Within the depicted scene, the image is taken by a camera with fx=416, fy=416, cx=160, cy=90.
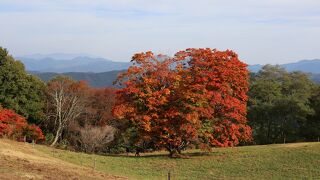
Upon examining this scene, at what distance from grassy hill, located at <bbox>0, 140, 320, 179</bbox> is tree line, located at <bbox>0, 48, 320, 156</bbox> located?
2.54 metres

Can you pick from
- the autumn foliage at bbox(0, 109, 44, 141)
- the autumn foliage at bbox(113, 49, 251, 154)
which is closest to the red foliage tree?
the autumn foliage at bbox(0, 109, 44, 141)

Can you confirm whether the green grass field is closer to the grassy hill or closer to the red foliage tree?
the grassy hill

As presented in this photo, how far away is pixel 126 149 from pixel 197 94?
17478 millimetres

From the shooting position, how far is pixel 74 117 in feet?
167

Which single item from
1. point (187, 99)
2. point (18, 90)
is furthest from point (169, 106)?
point (18, 90)

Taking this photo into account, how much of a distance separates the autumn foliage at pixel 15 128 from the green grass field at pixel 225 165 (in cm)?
1169

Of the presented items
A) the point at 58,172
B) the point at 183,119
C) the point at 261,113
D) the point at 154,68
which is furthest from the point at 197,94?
the point at 261,113

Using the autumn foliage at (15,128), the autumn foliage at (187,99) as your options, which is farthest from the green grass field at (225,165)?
the autumn foliage at (15,128)

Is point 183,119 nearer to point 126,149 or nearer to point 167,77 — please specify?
point 167,77

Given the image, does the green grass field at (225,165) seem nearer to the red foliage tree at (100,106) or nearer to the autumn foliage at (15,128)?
the autumn foliage at (15,128)

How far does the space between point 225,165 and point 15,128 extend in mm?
22916

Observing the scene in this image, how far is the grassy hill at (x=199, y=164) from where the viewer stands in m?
24.7

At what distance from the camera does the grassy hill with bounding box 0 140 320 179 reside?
2470cm

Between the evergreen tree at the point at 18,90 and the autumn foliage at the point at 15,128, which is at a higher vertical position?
the evergreen tree at the point at 18,90
